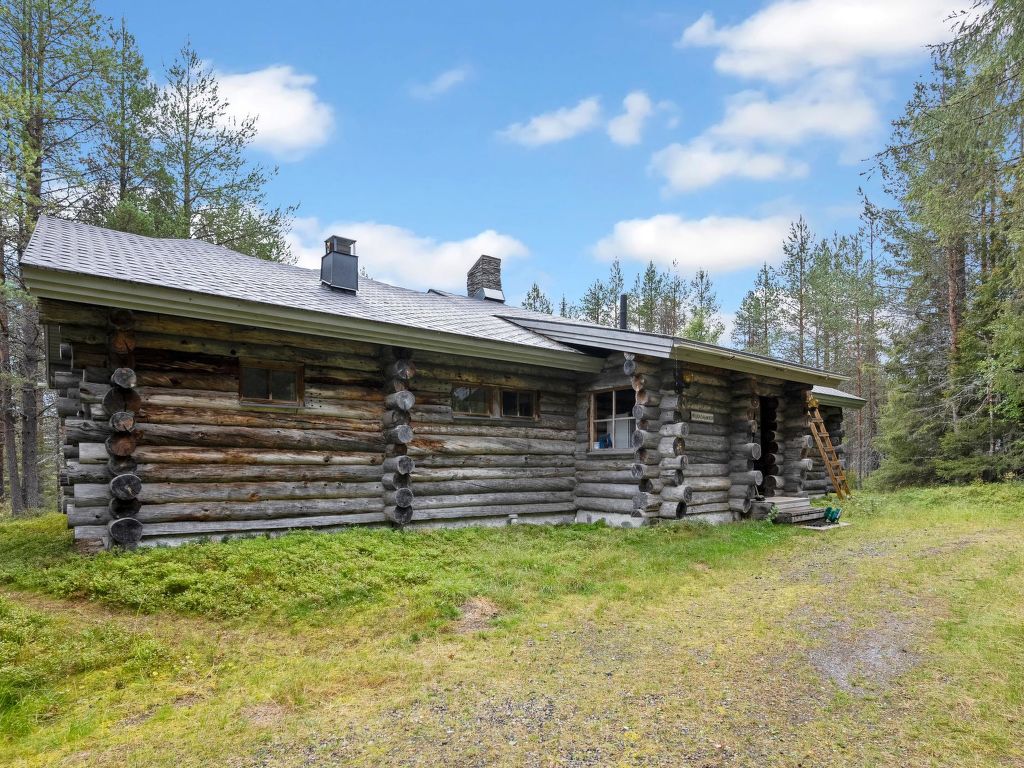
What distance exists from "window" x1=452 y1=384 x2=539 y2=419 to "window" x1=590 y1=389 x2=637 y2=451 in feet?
4.16

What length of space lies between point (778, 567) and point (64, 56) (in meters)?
19.6

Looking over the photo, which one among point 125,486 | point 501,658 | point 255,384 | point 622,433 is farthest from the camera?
point 622,433

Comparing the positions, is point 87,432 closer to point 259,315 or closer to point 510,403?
point 259,315

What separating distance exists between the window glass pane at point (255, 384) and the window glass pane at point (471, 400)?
3133 mm

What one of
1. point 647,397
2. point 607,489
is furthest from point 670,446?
point 607,489

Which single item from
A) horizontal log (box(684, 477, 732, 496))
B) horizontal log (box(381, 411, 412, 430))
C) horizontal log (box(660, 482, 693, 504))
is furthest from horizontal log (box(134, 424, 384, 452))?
horizontal log (box(684, 477, 732, 496))

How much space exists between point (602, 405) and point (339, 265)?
580 centimetres

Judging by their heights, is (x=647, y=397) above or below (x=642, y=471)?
above

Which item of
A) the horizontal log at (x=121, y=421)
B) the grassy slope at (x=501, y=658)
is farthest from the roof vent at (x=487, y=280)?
the horizontal log at (x=121, y=421)

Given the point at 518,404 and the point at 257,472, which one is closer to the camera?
the point at 257,472

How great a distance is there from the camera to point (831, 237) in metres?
29.7

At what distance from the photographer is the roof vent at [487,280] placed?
17.6 m

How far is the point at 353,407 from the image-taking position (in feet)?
29.9

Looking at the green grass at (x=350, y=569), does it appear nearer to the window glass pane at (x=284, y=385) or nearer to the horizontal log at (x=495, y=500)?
the horizontal log at (x=495, y=500)
